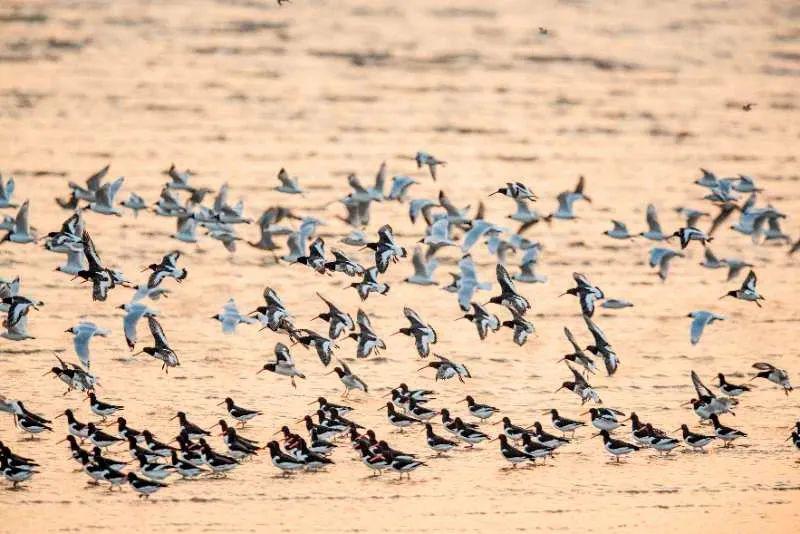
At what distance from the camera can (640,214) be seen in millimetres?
34719

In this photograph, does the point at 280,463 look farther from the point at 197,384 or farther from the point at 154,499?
the point at 197,384

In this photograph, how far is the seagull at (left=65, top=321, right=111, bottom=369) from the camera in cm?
2542

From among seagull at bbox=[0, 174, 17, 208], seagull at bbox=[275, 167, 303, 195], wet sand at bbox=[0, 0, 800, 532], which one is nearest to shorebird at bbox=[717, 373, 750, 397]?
wet sand at bbox=[0, 0, 800, 532]

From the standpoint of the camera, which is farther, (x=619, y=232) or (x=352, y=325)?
(x=619, y=232)

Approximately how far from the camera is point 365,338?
2605cm

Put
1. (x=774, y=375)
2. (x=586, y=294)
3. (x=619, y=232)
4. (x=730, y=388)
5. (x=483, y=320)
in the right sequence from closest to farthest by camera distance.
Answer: (x=730, y=388)
(x=774, y=375)
(x=483, y=320)
(x=586, y=294)
(x=619, y=232)

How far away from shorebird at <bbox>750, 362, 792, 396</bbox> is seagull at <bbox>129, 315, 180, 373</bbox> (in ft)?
28.0

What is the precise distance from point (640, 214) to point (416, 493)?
13.9 meters

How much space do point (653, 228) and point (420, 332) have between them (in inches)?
276

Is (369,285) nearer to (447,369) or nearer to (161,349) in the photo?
(447,369)

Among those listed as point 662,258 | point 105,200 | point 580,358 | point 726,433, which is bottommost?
point 726,433

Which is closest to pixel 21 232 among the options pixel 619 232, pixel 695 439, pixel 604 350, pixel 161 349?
→ pixel 161 349

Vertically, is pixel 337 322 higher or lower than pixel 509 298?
lower

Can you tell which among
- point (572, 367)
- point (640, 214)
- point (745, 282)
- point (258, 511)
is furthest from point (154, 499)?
point (640, 214)
